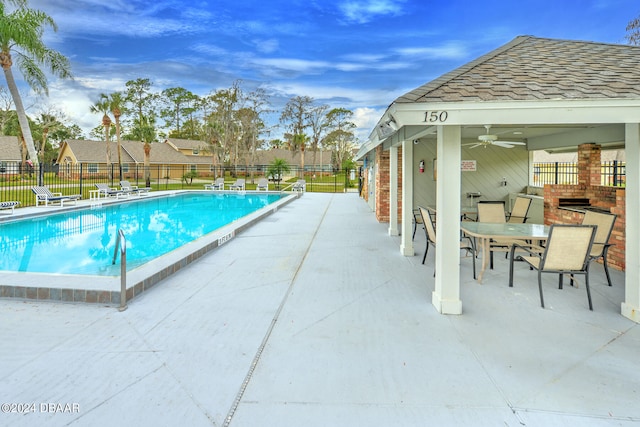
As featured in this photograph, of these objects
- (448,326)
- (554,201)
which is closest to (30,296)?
(448,326)

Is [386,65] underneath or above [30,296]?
above

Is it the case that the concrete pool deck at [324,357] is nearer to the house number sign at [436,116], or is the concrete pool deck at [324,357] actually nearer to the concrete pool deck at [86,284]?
the concrete pool deck at [86,284]

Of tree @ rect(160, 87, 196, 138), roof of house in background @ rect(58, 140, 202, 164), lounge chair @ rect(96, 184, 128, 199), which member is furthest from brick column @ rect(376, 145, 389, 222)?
tree @ rect(160, 87, 196, 138)

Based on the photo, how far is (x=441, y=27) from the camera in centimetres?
1700

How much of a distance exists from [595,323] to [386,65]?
2445 centimetres

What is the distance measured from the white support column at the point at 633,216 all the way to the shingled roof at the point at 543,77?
414 millimetres

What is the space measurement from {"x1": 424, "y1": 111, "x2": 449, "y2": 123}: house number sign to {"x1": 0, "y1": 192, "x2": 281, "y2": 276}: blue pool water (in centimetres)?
499

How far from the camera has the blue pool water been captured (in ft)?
21.9

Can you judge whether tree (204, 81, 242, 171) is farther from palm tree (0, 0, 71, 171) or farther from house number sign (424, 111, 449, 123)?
house number sign (424, 111, 449, 123)

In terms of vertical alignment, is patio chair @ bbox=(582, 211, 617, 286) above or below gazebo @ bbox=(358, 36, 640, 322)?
below

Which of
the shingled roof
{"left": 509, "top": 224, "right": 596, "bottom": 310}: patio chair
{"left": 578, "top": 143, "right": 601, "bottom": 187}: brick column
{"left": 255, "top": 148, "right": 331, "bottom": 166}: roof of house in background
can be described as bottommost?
{"left": 509, "top": 224, "right": 596, "bottom": 310}: patio chair

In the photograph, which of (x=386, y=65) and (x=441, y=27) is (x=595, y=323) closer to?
(x=441, y=27)

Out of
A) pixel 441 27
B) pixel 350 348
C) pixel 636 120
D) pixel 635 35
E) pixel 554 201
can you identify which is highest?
pixel 635 35

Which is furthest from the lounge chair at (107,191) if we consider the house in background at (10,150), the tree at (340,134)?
the tree at (340,134)
